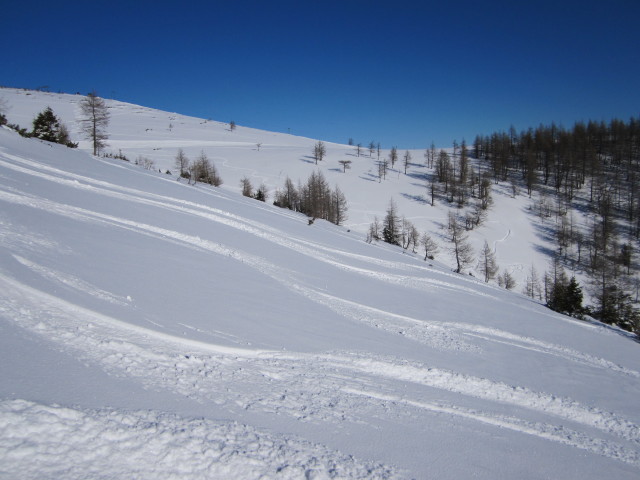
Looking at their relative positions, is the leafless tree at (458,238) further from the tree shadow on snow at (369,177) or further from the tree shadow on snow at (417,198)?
the tree shadow on snow at (369,177)

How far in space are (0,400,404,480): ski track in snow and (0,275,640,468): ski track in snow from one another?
1.84 ft

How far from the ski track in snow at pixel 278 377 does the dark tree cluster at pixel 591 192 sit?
91.0 feet

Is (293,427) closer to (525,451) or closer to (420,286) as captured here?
(525,451)

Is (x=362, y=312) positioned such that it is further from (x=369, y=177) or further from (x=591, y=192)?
(x=591, y=192)

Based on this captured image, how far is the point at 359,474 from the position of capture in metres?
2.78

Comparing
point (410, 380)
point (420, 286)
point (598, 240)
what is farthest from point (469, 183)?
point (410, 380)

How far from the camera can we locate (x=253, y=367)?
426 cm

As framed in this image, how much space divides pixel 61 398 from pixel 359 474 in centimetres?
265

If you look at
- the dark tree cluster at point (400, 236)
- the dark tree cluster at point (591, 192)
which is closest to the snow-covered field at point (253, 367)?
the dark tree cluster at point (591, 192)

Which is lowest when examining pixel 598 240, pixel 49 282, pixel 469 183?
pixel 598 240

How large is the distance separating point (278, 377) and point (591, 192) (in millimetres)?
88873

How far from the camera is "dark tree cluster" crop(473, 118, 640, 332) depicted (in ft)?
131

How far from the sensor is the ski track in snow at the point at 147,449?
2.14 metres

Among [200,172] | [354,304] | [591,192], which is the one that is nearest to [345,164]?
[200,172]
